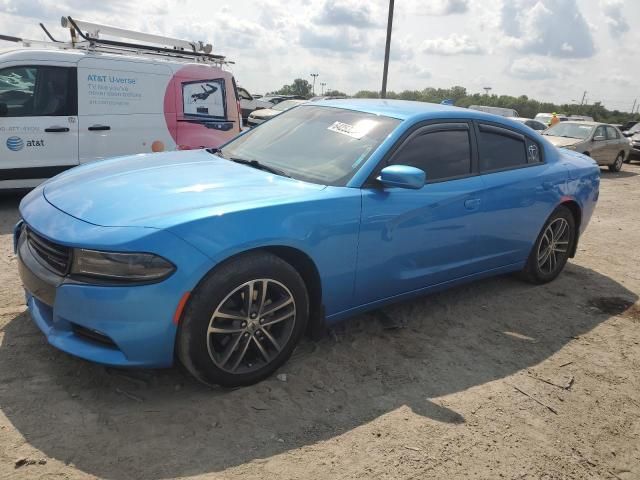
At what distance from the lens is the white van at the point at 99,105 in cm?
626

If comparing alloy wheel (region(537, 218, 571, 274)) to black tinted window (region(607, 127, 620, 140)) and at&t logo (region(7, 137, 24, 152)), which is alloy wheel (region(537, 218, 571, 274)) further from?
black tinted window (region(607, 127, 620, 140))

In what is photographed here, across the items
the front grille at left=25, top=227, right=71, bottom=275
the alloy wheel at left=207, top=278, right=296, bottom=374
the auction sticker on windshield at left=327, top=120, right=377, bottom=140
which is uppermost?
the auction sticker on windshield at left=327, top=120, right=377, bottom=140

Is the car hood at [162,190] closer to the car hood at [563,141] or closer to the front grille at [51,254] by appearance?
the front grille at [51,254]

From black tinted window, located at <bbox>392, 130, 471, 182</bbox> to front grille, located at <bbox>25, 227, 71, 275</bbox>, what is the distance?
6.68 feet

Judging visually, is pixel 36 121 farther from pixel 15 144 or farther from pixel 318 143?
pixel 318 143

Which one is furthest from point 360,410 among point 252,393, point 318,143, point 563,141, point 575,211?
point 563,141

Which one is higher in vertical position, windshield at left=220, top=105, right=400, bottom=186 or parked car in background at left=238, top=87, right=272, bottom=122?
parked car in background at left=238, top=87, right=272, bottom=122

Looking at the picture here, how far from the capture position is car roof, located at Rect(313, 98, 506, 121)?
149 inches

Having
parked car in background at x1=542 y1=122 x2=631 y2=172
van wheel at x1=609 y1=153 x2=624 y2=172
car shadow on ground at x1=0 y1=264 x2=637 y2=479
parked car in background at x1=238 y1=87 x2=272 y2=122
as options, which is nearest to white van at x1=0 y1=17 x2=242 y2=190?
car shadow on ground at x1=0 y1=264 x2=637 y2=479

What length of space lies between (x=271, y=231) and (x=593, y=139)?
45.5 ft

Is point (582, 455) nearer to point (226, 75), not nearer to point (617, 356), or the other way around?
point (617, 356)

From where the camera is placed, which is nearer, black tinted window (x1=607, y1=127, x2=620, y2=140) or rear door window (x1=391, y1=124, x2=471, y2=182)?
rear door window (x1=391, y1=124, x2=471, y2=182)

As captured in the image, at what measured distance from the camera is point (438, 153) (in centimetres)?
383

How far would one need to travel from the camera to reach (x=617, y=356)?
3.79 metres
